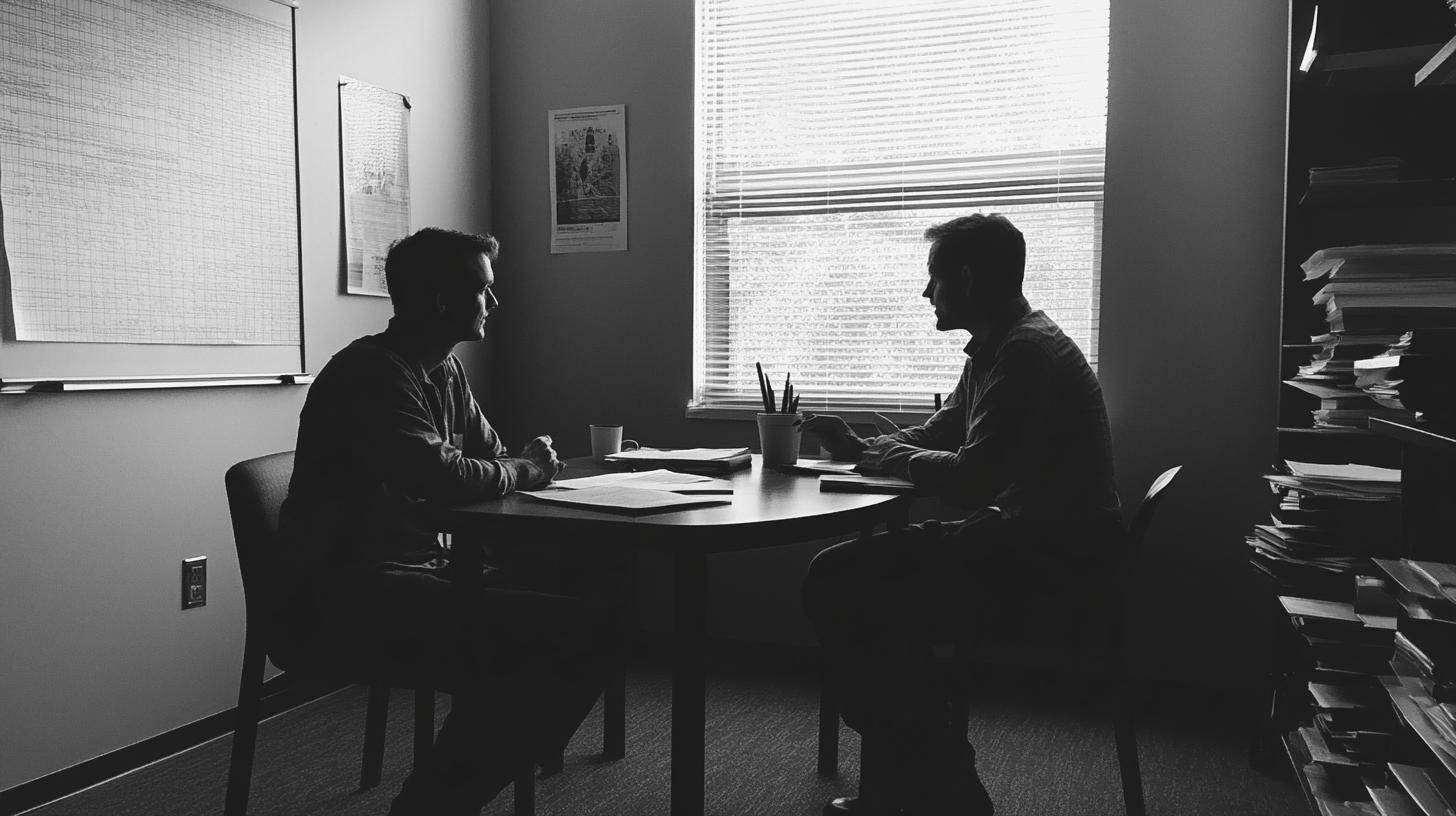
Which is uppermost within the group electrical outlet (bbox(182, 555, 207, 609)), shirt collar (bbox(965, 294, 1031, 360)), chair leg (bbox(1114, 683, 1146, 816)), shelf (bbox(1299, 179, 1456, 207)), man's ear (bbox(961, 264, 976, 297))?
shelf (bbox(1299, 179, 1456, 207))

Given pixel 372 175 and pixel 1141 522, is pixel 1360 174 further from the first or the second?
pixel 372 175

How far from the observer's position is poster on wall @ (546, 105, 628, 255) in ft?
11.0

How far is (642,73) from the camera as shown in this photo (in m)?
3.32

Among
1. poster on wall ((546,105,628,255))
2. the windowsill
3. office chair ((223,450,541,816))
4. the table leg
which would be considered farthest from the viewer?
poster on wall ((546,105,628,255))

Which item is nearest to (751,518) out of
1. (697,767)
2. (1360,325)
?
(697,767)

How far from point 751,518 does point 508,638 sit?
487 millimetres

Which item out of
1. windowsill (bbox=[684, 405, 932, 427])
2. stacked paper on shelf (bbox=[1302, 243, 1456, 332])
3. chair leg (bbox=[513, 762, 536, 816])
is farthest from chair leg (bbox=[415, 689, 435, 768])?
stacked paper on shelf (bbox=[1302, 243, 1456, 332])

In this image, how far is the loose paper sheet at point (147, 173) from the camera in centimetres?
208

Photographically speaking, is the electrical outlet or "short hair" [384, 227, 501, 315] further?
the electrical outlet

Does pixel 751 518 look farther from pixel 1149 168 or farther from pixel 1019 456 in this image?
pixel 1149 168

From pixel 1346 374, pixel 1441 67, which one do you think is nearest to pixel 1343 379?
pixel 1346 374

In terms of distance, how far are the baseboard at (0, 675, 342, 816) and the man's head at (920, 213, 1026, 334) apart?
1.59 meters

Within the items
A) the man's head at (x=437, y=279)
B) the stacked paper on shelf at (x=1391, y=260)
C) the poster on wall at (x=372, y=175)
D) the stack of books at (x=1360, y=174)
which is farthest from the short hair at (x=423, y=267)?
the stack of books at (x=1360, y=174)

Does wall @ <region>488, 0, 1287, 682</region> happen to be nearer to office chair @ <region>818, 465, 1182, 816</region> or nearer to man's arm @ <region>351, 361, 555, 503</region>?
office chair @ <region>818, 465, 1182, 816</region>
